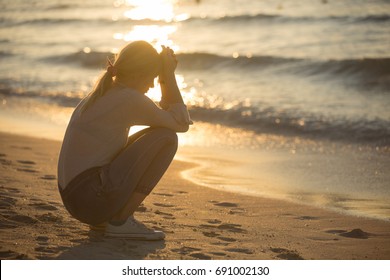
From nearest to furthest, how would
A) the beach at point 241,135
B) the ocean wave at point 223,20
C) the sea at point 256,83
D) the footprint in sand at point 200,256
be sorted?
the footprint in sand at point 200,256 < the beach at point 241,135 < the sea at point 256,83 < the ocean wave at point 223,20

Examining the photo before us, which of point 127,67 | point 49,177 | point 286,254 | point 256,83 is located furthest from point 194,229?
point 256,83

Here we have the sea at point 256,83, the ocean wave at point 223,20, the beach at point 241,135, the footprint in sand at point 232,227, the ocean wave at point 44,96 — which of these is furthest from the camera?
the ocean wave at point 223,20

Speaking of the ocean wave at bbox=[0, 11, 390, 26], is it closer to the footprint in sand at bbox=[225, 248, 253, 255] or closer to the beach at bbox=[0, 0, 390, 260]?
the beach at bbox=[0, 0, 390, 260]

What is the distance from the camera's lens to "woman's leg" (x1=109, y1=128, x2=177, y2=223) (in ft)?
17.4

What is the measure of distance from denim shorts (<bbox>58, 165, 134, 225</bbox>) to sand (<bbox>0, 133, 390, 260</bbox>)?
0.21 m

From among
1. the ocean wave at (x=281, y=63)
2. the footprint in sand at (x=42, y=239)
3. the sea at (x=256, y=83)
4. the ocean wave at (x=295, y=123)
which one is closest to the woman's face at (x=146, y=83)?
the footprint in sand at (x=42, y=239)

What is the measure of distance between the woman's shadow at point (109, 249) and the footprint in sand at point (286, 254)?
789 mm

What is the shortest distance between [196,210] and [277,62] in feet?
37.1

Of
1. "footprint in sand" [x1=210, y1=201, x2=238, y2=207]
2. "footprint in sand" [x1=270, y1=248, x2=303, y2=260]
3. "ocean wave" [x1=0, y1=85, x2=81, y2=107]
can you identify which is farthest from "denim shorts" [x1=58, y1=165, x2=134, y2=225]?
"ocean wave" [x1=0, y1=85, x2=81, y2=107]

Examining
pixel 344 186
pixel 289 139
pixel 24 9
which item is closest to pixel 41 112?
pixel 289 139

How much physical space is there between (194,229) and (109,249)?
2.88 ft

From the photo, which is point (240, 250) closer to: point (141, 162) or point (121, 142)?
point (141, 162)

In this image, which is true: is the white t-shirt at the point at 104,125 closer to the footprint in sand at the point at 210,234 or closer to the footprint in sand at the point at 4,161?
the footprint in sand at the point at 210,234

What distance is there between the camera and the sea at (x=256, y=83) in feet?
28.3
